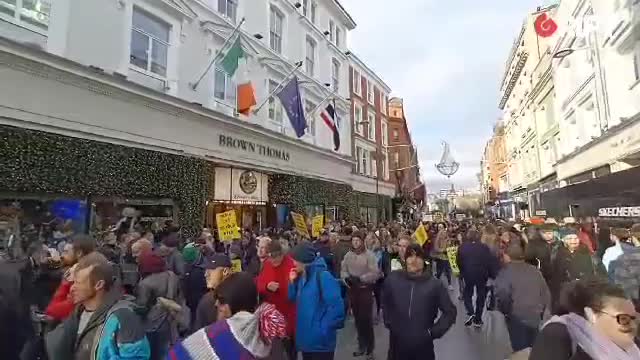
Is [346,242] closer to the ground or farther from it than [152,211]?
closer to the ground

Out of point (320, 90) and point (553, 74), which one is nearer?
point (320, 90)

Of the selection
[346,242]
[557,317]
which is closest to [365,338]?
[346,242]

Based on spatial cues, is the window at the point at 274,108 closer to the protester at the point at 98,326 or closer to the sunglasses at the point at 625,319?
the protester at the point at 98,326

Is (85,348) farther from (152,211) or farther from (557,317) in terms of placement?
(152,211)

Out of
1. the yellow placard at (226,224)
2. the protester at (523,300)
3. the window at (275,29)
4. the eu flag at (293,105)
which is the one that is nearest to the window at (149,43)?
the eu flag at (293,105)

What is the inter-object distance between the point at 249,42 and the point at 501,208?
41634 millimetres

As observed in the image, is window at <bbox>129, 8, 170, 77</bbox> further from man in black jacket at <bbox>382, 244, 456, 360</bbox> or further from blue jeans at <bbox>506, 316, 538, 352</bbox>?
blue jeans at <bbox>506, 316, 538, 352</bbox>

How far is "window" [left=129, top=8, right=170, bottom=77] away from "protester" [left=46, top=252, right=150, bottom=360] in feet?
36.9

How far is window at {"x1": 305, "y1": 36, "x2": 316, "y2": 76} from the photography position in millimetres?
24817

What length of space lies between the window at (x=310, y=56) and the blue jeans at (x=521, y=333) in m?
20.8

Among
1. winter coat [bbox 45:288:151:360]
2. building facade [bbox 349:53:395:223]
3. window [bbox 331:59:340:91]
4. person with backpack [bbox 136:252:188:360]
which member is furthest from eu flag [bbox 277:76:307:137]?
building facade [bbox 349:53:395:223]

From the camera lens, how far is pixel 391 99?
5319cm

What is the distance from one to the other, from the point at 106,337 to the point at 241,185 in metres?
15.5

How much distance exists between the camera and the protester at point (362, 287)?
7.41m
